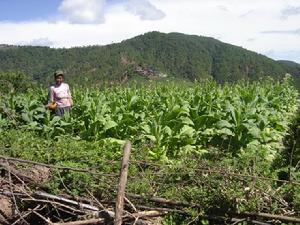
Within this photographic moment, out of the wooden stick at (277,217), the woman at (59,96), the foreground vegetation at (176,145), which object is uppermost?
the woman at (59,96)

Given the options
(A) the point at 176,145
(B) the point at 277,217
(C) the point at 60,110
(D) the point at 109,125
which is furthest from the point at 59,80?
(B) the point at 277,217

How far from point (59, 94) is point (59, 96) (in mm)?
52

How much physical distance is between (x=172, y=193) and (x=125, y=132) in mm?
4457

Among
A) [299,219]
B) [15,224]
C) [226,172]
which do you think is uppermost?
[226,172]

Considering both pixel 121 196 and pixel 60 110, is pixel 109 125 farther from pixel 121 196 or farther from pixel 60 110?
pixel 121 196

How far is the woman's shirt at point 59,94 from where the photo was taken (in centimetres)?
1178

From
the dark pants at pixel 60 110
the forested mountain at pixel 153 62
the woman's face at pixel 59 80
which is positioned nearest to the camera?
the woman's face at pixel 59 80

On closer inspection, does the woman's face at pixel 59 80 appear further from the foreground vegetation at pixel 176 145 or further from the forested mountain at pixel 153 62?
the forested mountain at pixel 153 62

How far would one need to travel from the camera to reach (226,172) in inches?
249

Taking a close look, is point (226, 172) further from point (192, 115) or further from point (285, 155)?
point (192, 115)

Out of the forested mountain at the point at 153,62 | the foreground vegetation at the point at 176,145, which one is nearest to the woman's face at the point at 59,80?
the foreground vegetation at the point at 176,145

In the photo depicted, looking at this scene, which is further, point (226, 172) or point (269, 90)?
point (269, 90)

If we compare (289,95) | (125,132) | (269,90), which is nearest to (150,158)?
(125,132)

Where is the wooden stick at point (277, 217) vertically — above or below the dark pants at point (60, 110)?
below
